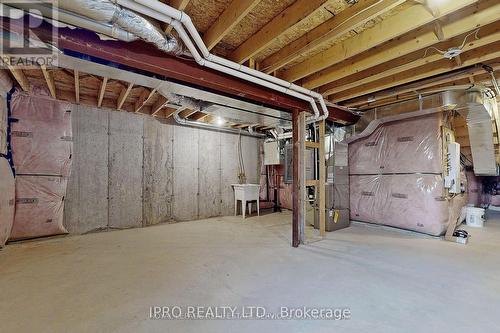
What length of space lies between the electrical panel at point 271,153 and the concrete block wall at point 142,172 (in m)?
0.92

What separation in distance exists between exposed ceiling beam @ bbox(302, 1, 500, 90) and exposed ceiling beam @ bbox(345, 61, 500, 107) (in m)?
0.72

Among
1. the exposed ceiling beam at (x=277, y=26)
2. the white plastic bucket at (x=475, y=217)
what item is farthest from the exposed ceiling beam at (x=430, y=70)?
the white plastic bucket at (x=475, y=217)

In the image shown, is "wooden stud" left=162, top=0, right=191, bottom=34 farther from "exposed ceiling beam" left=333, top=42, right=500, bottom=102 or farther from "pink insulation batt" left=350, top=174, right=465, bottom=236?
"pink insulation batt" left=350, top=174, right=465, bottom=236

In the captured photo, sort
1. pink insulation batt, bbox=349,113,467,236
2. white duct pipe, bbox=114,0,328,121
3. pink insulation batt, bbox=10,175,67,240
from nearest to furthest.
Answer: white duct pipe, bbox=114,0,328,121, pink insulation batt, bbox=10,175,67,240, pink insulation batt, bbox=349,113,467,236

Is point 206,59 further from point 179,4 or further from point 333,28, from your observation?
point 333,28

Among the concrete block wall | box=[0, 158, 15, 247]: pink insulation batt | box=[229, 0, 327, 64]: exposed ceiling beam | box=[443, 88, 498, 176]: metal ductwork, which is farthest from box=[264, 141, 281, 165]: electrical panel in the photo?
box=[0, 158, 15, 247]: pink insulation batt

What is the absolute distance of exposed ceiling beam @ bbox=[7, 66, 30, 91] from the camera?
2.80 metres

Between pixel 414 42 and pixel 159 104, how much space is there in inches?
148

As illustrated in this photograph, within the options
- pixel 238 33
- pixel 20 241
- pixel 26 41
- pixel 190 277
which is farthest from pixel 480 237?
pixel 20 241

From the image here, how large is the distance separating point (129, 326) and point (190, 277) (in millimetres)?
790

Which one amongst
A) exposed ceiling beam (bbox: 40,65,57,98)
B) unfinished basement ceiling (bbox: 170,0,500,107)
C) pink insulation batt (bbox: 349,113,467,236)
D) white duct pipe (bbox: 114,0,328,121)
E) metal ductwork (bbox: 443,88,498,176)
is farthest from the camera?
pink insulation batt (bbox: 349,113,467,236)

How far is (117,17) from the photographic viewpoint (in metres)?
1.59

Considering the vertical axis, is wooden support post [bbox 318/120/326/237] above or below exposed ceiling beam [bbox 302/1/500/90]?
below

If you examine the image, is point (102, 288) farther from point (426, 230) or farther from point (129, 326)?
point (426, 230)
